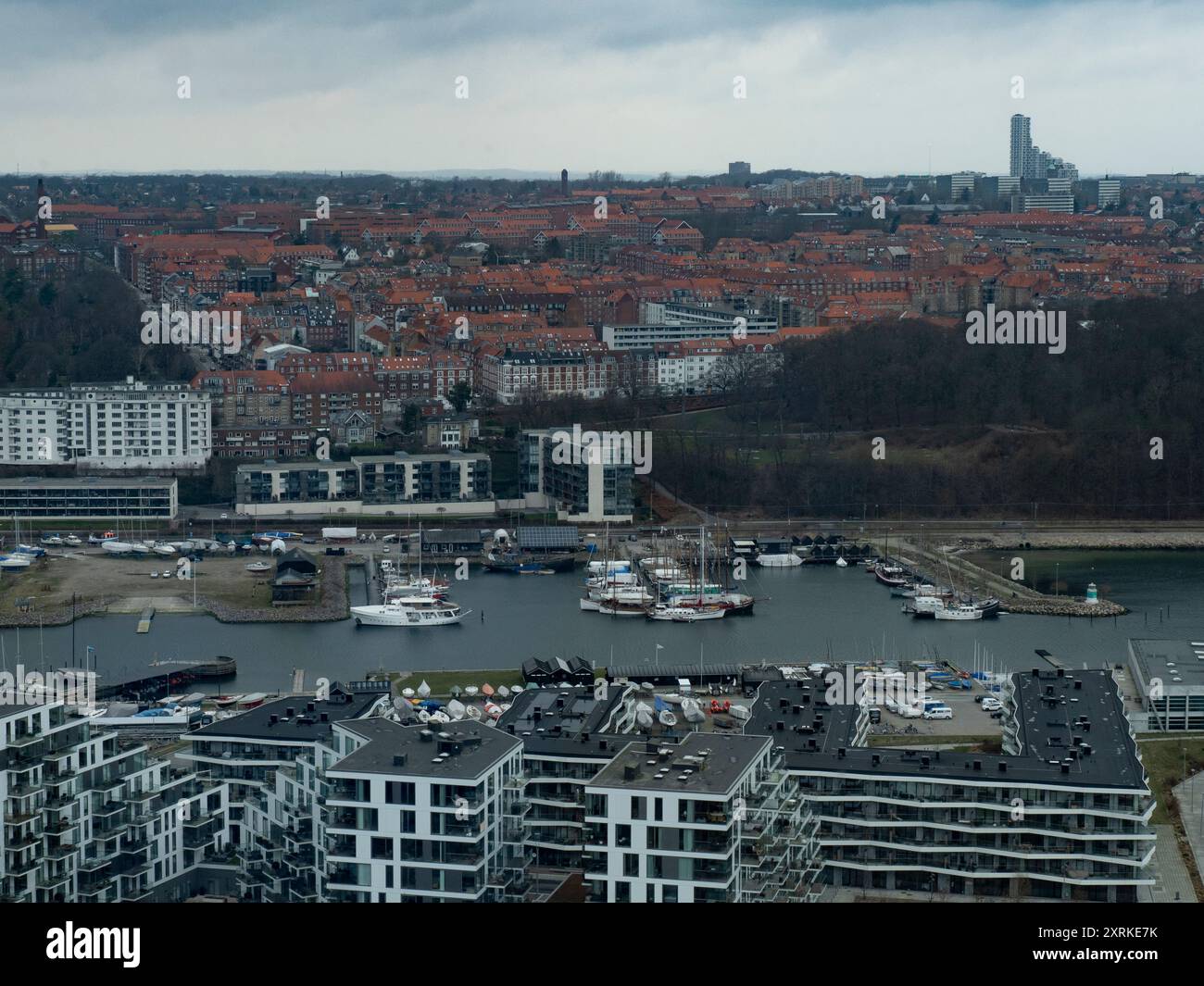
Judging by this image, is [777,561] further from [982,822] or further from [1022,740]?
[982,822]

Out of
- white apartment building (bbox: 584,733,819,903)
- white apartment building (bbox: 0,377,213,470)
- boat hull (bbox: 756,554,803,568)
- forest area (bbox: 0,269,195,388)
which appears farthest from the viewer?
forest area (bbox: 0,269,195,388)

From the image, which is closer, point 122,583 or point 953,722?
point 953,722

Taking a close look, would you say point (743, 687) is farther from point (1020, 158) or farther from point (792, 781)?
point (1020, 158)

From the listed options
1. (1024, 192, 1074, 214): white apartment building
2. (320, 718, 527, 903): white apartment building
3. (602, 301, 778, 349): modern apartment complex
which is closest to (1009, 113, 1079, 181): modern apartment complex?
(1024, 192, 1074, 214): white apartment building

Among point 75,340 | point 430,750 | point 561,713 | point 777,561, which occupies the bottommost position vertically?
point 777,561

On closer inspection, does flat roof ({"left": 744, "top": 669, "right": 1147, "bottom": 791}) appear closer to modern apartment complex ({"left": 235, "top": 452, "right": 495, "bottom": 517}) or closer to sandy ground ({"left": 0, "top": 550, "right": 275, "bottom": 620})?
sandy ground ({"left": 0, "top": 550, "right": 275, "bottom": 620})

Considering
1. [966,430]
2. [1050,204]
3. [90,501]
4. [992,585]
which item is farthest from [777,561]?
[1050,204]

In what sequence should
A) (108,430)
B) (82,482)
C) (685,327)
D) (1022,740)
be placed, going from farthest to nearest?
(685,327)
(108,430)
(82,482)
(1022,740)

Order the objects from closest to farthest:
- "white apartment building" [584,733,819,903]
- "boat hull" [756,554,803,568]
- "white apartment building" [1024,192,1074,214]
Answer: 1. "white apartment building" [584,733,819,903]
2. "boat hull" [756,554,803,568]
3. "white apartment building" [1024,192,1074,214]
